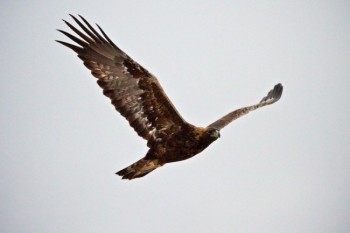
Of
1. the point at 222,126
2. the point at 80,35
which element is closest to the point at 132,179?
the point at 222,126

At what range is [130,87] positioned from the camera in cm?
772

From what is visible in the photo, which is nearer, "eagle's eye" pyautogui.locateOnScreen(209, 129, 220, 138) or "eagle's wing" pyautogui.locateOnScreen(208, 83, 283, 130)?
"eagle's eye" pyautogui.locateOnScreen(209, 129, 220, 138)

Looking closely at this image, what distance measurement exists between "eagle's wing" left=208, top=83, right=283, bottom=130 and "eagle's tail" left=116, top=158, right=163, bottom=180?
1.33 metres

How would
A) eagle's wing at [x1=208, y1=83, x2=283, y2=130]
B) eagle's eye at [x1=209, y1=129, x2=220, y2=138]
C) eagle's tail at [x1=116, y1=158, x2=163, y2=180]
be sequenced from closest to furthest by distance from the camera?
eagle's eye at [x1=209, y1=129, x2=220, y2=138]
eagle's tail at [x1=116, y1=158, x2=163, y2=180]
eagle's wing at [x1=208, y1=83, x2=283, y2=130]

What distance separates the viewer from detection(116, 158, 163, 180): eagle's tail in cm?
745

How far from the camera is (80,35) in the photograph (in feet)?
23.9

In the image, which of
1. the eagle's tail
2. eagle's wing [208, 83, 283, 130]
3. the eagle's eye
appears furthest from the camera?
eagle's wing [208, 83, 283, 130]

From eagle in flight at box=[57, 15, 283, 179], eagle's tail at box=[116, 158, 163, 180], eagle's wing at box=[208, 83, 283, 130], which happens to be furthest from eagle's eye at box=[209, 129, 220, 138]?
eagle's tail at box=[116, 158, 163, 180]

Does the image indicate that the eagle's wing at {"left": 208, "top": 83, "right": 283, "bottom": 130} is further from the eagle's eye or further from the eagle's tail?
the eagle's tail

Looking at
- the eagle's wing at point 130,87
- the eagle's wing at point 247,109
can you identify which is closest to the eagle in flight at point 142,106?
the eagle's wing at point 130,87

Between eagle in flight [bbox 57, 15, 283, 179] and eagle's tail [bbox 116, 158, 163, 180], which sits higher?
eagle in flight [bbox 57, 15, 283, 179]

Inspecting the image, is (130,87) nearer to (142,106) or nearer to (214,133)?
(142,106)

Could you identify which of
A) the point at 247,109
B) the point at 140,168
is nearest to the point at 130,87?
the point at 140,168

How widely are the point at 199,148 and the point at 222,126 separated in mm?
901
